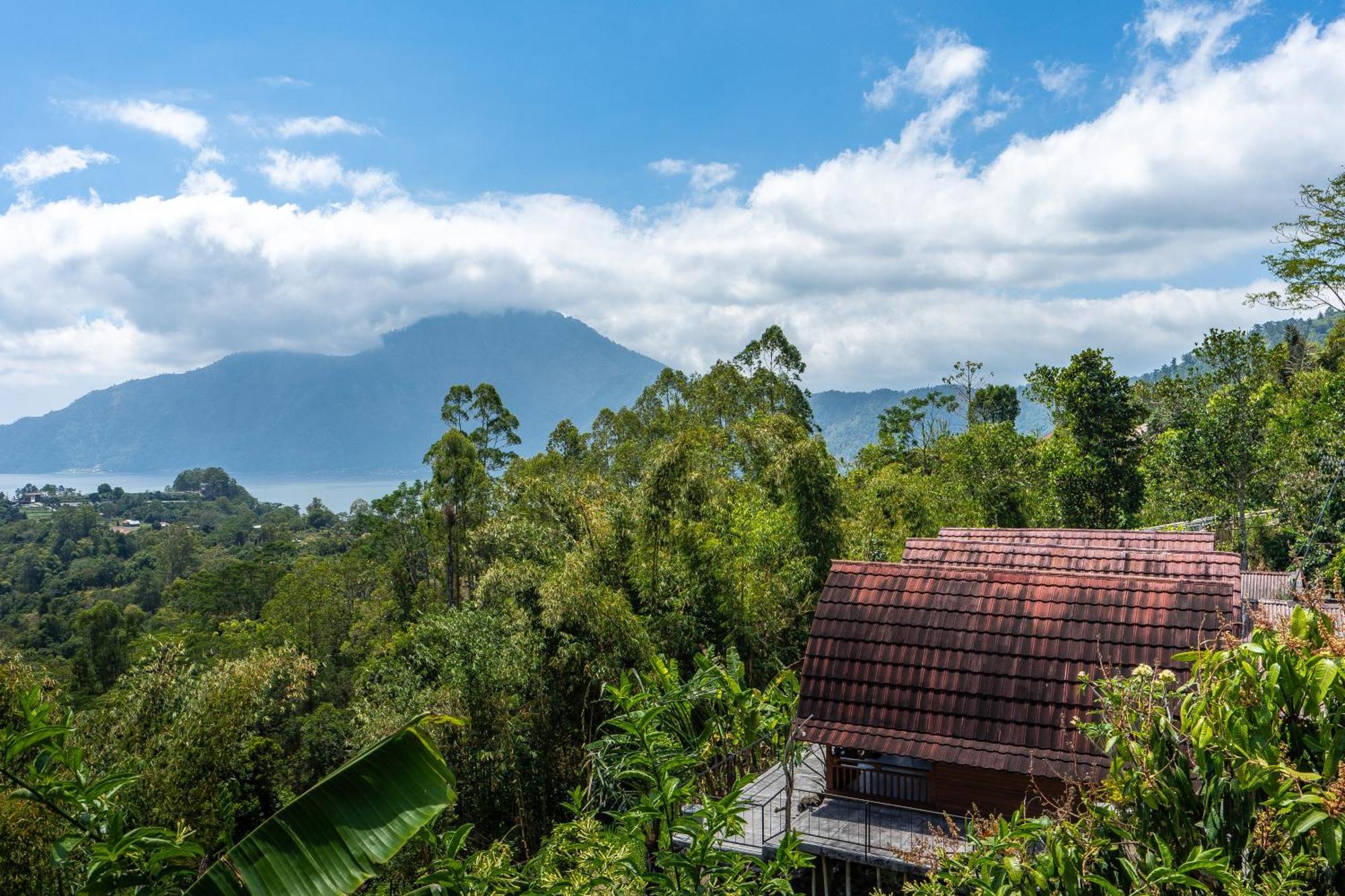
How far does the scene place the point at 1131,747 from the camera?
2664 mm

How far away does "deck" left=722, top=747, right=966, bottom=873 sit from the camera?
28.9 ft

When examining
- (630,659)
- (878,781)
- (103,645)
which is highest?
(630,659)

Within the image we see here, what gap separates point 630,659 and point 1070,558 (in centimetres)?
750

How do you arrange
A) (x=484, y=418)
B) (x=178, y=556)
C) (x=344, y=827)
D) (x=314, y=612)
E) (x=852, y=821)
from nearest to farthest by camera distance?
(x=344, y=827), (x=852, y=821), (x=484, y=418), (x=314, y=612), (x=178, y=556)

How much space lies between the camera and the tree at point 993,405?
186 ft

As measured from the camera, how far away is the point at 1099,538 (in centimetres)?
1497

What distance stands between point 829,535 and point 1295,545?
12123 mm

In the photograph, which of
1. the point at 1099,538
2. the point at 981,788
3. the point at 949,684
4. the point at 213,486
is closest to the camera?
the point at 981,788

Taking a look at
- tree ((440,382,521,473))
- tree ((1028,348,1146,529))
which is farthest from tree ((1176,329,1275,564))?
tree ((440,382,521,473))

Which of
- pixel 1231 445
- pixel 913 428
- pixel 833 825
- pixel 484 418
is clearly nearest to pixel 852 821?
pixel 833 825

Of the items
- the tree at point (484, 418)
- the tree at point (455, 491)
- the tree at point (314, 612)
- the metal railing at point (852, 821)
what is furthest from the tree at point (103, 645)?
the metal railing at point (852, 821)

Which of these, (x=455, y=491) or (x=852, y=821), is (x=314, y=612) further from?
(x=852, y=821)

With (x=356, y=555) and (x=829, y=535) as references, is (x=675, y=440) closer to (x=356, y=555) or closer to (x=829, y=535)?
(x=829, y=535)

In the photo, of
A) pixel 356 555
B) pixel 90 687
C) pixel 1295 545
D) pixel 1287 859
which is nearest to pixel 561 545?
pixel 1287 859
